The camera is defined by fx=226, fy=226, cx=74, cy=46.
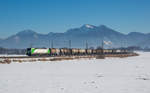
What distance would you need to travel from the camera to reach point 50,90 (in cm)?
A: 1534

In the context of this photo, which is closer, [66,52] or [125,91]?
[125,91]

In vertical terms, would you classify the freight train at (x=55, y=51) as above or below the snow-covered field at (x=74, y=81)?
above

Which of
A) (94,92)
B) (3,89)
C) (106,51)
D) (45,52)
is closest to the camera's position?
(94,92)

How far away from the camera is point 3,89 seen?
51.2 ft

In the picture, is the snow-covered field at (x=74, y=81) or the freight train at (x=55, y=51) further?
the freight train at (x=55, y=51)

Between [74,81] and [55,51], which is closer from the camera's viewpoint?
[74,81]

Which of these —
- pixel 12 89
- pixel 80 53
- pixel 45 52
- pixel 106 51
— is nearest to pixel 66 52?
pixel 80 53

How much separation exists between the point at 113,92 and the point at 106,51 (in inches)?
4141

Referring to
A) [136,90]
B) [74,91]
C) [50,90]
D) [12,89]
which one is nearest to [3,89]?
[12,89]

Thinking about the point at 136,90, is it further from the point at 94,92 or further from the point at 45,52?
the point at 45,52

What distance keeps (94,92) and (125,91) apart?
2106mm

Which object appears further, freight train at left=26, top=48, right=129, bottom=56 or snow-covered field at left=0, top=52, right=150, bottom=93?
freight train at left=26, top=48, right=129, bottom=56

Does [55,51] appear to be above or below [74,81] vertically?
above

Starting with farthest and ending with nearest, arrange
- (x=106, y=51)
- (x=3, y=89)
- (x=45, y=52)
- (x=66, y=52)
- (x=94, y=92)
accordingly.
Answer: (x=106, y=51) < (x=66, y=52) < (x=45, y=52) < (x=3, y=89) < (x=94, y=92)
